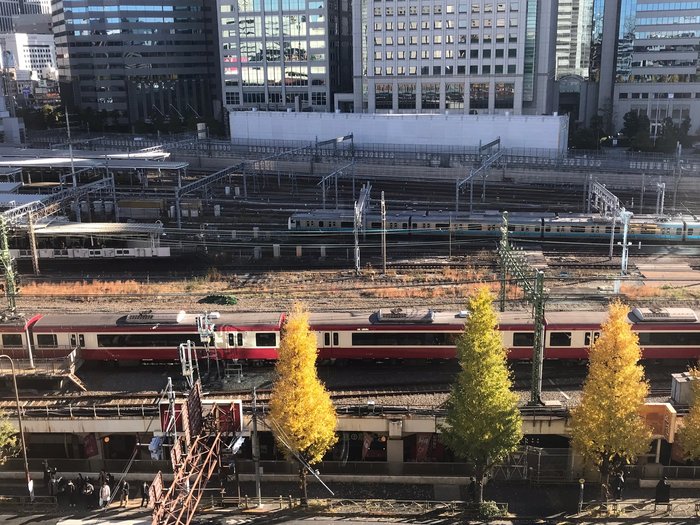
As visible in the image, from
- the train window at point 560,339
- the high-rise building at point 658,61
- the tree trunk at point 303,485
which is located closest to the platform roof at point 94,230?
the tree trunk at point 303,485

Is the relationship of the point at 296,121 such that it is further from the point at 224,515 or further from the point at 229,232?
the point at 224,515

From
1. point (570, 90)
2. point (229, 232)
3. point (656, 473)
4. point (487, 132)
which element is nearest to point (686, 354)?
point (656, 473)

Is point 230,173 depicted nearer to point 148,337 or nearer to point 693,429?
point 148,337

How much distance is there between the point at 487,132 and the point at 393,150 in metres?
8.18

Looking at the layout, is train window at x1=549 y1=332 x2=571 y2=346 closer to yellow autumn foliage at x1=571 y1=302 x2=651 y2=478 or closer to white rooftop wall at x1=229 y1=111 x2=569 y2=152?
yellow autumn foliage at x1=571 y1=302 x2=651 y2=478

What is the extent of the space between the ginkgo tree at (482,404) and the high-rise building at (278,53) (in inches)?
2526

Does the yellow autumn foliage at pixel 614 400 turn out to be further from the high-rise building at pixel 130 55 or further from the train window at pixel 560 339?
the high-rise building at pixel 130 55

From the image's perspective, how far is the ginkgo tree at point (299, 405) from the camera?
50.2ft

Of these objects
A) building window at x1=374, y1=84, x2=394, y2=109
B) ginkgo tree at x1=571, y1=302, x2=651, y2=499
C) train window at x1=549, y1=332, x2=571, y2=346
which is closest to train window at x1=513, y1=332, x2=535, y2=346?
train window at x1=549, y1=332, x2=571, y2=346

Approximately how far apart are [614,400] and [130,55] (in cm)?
9271

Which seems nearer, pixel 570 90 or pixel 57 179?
pixel 57 179

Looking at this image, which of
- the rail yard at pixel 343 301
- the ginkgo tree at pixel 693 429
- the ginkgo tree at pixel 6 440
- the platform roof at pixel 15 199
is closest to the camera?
the ginkgo tree at pixel 693 429

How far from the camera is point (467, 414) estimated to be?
1527 cm

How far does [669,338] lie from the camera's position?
2023 cm
